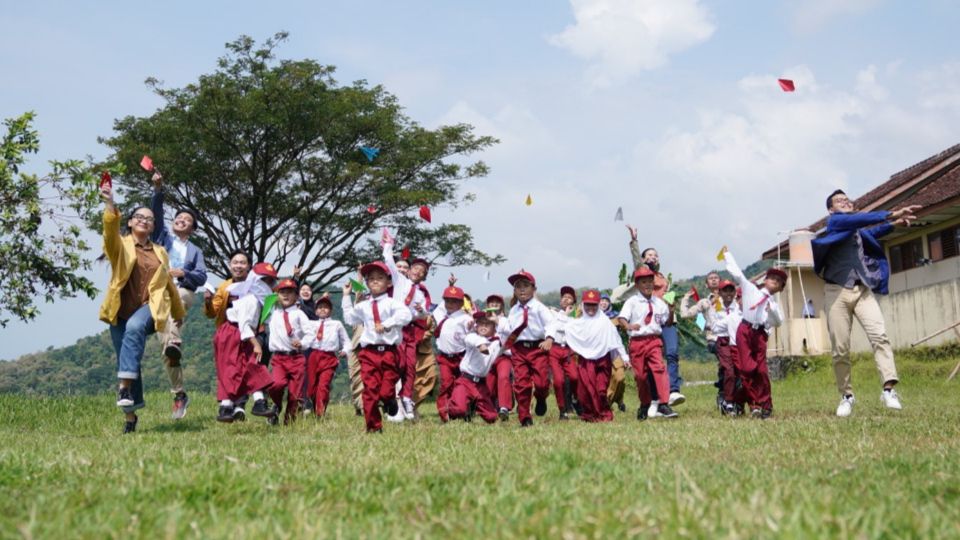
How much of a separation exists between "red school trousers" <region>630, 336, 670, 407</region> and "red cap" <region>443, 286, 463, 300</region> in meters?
2.36

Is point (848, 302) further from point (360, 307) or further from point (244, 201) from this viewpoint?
point (244, 201)

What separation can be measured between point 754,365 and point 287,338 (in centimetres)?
556

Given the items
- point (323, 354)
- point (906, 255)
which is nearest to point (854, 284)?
point (323, 354)

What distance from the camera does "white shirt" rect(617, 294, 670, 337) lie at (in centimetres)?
1123

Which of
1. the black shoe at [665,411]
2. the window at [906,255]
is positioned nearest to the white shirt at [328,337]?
the black shoe at [665,411]

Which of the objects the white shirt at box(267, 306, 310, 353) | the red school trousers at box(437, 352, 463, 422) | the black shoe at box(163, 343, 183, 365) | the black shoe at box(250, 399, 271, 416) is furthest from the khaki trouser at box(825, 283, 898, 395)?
the black shoe at box(163, 343, 183, 365)

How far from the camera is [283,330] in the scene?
11.5m

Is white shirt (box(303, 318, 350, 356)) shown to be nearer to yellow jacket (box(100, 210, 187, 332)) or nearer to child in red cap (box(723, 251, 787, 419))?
yellow jacket (box(100, 210, 187, 332))

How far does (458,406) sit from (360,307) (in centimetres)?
310

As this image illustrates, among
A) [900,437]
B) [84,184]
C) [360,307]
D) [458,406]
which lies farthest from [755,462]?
[84,184]

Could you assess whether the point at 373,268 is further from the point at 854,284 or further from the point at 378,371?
the point at 854,284

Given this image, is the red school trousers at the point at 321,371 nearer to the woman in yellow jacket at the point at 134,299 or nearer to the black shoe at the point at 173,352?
the black shoe at the point at 173,352

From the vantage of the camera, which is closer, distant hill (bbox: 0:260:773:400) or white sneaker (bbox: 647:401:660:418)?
white sneaker (bbox: 647:401:660:418)

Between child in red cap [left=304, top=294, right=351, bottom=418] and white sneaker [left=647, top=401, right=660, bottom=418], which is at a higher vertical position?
child in red cap [left=304, top=294, right=351, bottom=418]
